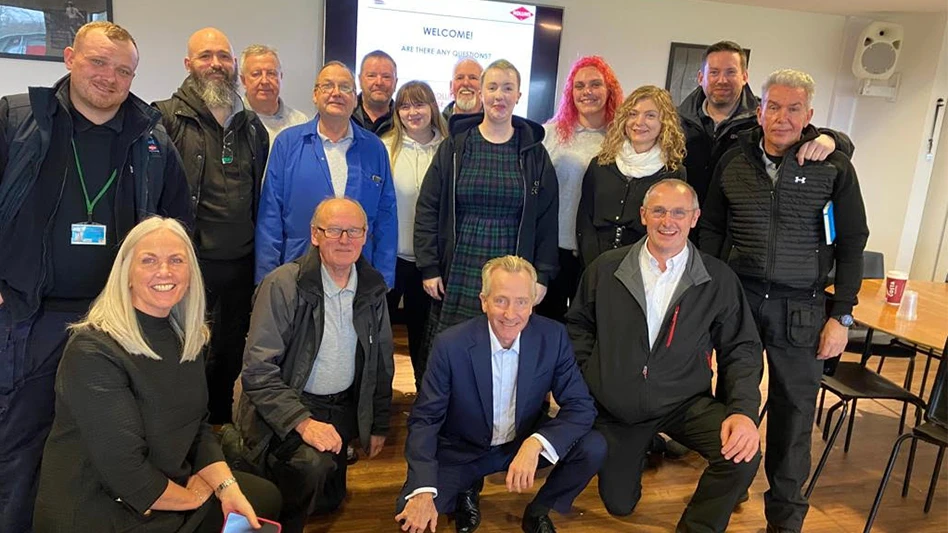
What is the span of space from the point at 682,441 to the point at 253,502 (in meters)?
1.54

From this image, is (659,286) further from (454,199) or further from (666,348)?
(454,199)

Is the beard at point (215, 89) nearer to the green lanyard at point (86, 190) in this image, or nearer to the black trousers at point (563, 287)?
the green lanyard at point (86, 190)

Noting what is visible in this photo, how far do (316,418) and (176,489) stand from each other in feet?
2.16

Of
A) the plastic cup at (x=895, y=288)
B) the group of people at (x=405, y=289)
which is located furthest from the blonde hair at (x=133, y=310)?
the plastic cup at (x=895, y=288)

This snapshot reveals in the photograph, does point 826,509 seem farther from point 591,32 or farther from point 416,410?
point 591,32

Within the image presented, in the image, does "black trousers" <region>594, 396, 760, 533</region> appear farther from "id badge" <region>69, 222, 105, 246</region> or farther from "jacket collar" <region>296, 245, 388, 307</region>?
"id badge" <region>69, 222, 105, 246</region>

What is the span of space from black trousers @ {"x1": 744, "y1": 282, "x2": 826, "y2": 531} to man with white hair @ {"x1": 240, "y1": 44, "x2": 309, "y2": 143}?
7.40ft

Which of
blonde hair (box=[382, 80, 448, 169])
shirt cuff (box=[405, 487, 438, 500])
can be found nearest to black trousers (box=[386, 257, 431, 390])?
blonde hair (box=[382, 80, 448, 169])

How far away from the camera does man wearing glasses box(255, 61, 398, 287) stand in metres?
2.56

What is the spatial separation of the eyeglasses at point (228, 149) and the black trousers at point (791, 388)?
85.4 inches

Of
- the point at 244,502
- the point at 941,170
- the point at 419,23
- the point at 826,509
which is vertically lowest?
the point at 826,509

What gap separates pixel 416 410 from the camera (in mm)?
2201

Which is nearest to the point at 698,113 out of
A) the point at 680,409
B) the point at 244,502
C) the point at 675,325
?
the point at 675,325

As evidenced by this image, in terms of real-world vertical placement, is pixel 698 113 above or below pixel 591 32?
below
